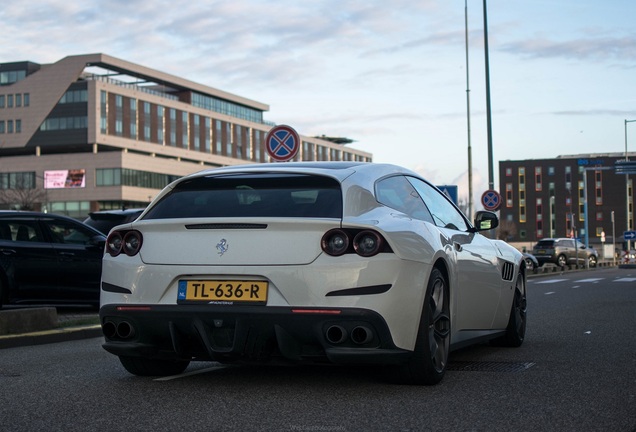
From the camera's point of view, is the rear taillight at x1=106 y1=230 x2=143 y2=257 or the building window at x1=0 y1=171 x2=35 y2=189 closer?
the rear taillight at x1=106 y1=230 x2=143 y2=257

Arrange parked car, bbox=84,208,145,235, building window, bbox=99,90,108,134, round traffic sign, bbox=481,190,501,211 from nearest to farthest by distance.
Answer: parked car, bbox=84,208,145,235 < round traffic sign, bbox=481,190,501,211 < building window, bbox=99,90,108,134

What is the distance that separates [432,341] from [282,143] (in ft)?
33.2

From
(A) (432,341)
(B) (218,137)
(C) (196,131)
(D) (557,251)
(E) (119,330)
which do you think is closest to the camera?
(E) (119,330)

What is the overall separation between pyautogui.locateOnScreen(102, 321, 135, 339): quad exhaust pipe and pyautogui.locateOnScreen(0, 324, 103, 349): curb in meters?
3.65

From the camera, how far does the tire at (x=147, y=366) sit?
247 inches

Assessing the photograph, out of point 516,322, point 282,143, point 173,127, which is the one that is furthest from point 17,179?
point 516,322

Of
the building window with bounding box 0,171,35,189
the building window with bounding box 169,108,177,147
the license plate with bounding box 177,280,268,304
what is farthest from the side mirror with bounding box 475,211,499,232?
the building window with bounding box 169,108,177,147

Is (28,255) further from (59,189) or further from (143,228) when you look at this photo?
(59,189)

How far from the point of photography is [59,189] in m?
101

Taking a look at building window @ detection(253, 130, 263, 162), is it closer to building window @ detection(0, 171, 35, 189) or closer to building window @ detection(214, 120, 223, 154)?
building window @ detection(214, 120, 223, 154)

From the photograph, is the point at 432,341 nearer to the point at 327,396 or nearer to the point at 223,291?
the point at 327,396

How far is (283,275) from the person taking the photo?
5371 mm

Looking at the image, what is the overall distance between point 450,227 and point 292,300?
6.52 ft

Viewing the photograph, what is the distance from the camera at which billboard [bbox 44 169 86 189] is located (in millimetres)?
99500
